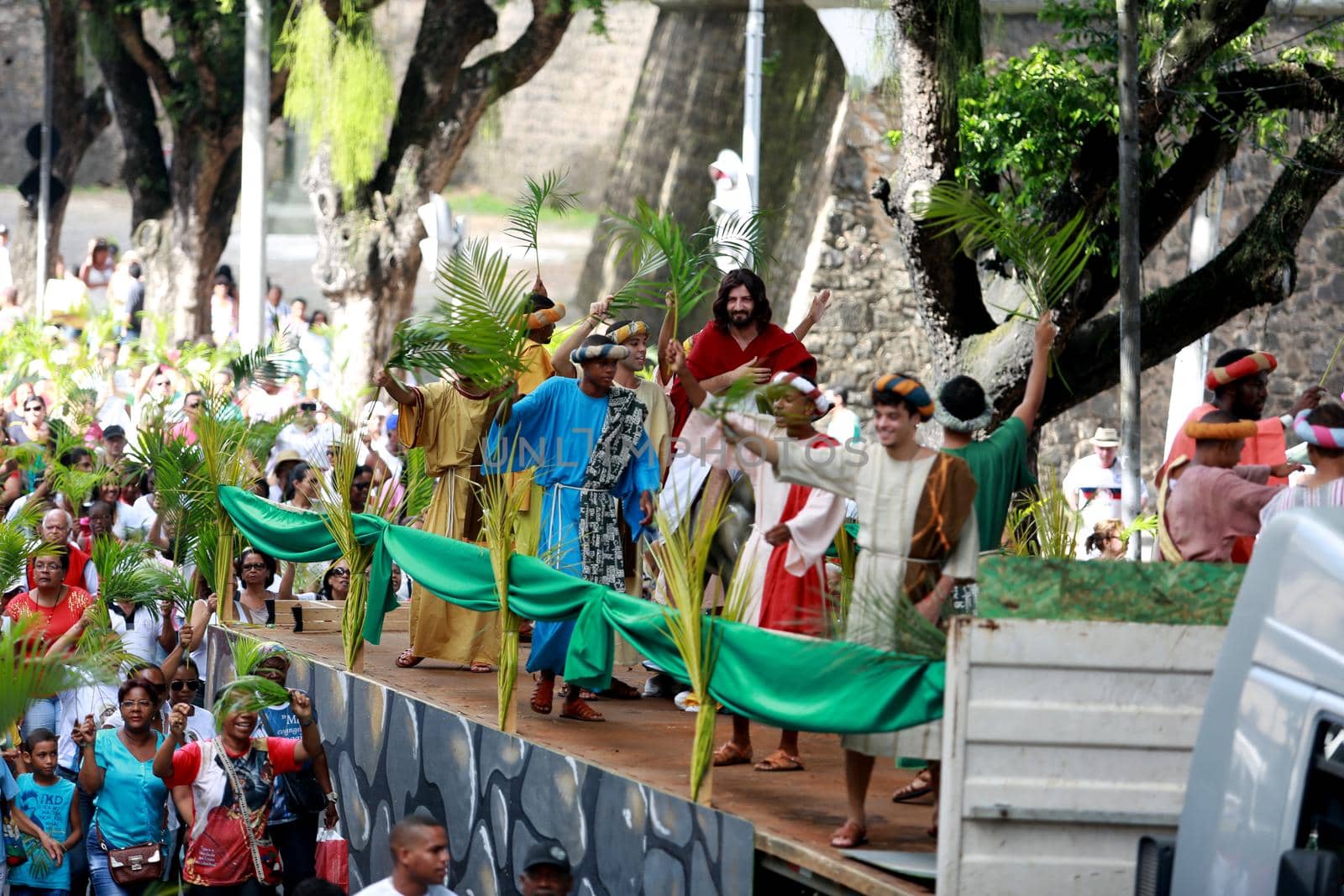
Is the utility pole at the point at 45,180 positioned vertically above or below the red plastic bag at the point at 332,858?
above

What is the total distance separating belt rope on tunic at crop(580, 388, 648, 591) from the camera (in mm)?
8477

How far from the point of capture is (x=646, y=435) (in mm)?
8609

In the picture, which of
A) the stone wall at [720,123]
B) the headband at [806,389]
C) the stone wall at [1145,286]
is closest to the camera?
the headband at [806,389]

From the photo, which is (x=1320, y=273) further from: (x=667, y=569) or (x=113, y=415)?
(x=667, y=569)

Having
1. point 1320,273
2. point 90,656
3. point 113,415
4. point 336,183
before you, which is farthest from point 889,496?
point 1320,273

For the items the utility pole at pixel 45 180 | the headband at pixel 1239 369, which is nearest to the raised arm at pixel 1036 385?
the headband at pixel 1239 369

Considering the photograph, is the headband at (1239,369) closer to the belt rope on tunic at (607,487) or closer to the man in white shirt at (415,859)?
the belt rope on tunic at (607,487)

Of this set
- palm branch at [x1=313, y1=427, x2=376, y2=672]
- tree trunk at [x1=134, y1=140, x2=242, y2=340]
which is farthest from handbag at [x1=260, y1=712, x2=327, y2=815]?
tree trunk at [x1=134, y1=140, x2=242, y2=340]

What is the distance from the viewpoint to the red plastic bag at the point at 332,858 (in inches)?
317

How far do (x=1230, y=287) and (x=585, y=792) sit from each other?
6327 mm

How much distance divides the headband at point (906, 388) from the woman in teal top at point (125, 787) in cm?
367

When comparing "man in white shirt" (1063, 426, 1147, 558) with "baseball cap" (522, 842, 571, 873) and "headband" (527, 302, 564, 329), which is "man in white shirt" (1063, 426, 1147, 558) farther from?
"baseball cap" (522, 842, 571, 873)

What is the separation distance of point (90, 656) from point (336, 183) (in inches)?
558

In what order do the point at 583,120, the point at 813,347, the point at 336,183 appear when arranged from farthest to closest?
1. the point at 583,120
2. the point at 813,347
3. the point at 336,183
